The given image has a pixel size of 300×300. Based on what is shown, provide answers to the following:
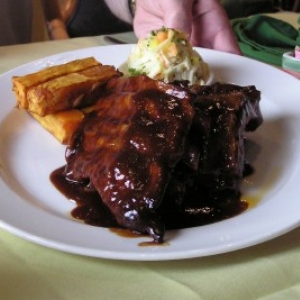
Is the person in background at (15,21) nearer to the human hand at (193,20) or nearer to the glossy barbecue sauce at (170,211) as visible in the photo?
the human hand at (193,20)

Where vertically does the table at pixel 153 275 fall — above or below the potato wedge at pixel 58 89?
above

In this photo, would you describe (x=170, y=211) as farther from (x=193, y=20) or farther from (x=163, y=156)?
(x=193, y=20)

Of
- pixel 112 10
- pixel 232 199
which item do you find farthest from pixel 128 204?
pixel 112 10

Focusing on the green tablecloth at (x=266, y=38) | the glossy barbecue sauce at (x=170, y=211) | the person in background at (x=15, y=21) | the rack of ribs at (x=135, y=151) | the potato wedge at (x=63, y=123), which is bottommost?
the person in background at (x=15, y=21)

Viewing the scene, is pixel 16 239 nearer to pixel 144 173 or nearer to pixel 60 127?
pixel 144 173

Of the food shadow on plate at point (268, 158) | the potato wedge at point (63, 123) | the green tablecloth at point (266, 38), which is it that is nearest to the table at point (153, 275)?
the food shadow on plate at point (268, 158)

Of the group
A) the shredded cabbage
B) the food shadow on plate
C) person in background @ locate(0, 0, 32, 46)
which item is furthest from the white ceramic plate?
person in background @ locate(0, 0, 32, 46)

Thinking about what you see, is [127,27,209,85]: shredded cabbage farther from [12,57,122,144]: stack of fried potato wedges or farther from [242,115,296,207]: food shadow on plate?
[242,115,296,207]: food shadow on plate

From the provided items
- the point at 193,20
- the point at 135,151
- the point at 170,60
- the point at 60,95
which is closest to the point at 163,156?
the point at 135,151
